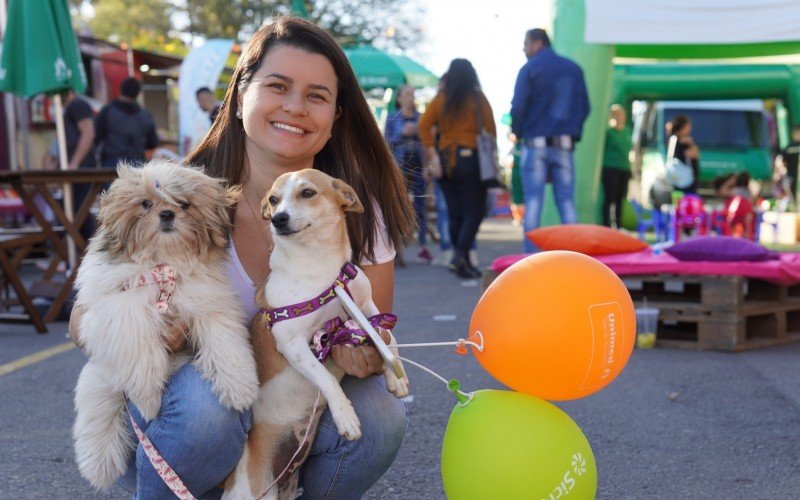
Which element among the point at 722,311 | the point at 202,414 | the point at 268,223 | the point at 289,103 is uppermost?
the point at 289,103

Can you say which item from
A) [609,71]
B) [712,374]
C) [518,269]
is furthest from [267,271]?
[609,71]

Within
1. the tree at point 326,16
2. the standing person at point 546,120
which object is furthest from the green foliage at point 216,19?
the standing person at point 546,120

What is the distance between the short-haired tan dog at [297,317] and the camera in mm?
2443

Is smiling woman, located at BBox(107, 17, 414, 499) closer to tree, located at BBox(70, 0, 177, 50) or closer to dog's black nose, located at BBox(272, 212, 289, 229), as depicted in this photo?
dog's black nose, located at BBox(272, 212, 289, 229)

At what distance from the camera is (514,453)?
8.16ft

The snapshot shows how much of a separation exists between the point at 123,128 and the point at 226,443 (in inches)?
313

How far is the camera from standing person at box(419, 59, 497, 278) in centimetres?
923

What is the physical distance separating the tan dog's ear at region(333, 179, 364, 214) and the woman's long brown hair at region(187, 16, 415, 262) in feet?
0.92

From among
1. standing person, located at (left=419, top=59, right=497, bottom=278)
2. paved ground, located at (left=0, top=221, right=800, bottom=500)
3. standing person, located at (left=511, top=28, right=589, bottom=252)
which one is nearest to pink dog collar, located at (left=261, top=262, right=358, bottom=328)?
paved ground, located at (left=0, top=221, right=800, bottom=500)

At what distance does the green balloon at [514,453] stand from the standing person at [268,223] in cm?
23

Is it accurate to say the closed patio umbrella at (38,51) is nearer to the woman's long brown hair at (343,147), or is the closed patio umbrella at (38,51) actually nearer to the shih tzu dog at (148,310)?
the woman's long brown hair at (343,147)

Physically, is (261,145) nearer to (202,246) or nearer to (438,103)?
(202,246)

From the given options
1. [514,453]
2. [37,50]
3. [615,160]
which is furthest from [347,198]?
[615,160]

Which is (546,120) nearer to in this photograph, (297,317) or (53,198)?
(53,198)
